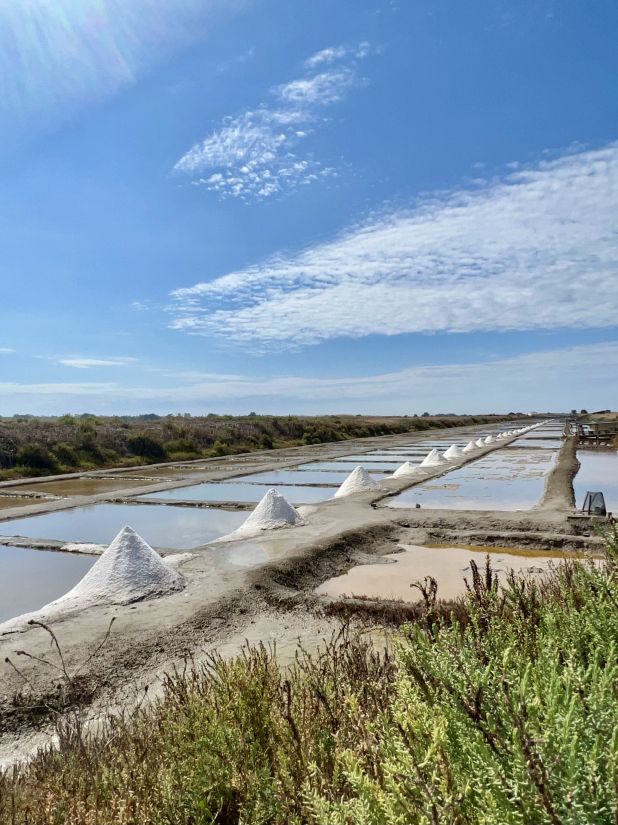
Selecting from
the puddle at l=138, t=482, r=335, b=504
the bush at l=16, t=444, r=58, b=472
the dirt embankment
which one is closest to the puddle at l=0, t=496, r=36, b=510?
the puddle at l=138, t=482, r=335, b=504

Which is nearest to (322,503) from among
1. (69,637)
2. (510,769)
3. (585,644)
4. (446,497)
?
(446,497)

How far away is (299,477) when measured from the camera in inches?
689

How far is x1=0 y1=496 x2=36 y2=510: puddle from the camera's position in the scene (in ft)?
43.5

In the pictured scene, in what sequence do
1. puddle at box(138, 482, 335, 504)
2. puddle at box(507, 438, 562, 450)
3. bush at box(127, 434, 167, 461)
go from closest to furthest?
puddle at box(138, 482, 335, 504) < bush at box(127, 434, 167, 461) < puddle at box(507, 438, 562, 450)

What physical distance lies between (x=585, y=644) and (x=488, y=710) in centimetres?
89

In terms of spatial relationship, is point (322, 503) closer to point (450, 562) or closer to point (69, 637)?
point (450, 562)

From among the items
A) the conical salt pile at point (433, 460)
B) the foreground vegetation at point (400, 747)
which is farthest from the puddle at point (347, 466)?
the foreground vegetation at point (400, 747)

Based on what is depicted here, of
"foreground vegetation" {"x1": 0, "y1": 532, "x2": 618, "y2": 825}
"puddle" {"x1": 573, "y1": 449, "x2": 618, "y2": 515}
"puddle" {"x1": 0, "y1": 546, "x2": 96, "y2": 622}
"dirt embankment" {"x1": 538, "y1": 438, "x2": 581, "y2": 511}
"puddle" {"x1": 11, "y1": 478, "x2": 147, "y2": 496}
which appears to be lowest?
"puddle" {"x1": 0, "y1": 546, "x2": 96, "y2": 622}

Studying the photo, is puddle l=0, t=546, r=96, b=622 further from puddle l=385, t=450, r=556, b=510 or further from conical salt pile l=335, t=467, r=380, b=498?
puddle l=385, t=450, r=556, b=510

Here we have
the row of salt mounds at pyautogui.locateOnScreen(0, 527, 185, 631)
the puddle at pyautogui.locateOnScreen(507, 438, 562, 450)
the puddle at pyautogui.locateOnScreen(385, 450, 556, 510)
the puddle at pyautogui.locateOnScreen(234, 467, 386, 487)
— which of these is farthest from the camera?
the puddle at pyautogui.locateOnScreen(507, 438, 562, 450)

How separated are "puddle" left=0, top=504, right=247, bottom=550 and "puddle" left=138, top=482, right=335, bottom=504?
1265mm

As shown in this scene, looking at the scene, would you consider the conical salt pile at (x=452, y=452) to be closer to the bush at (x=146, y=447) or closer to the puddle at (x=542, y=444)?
the puddle at (x=542, y=444)

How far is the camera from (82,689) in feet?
13.4

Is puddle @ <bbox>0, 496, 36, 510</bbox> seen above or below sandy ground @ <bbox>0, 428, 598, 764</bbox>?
above
